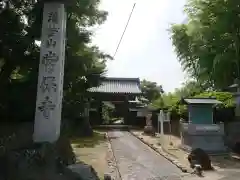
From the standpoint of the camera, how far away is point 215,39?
22.0 m

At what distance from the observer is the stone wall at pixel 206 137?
15.1m

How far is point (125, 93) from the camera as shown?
33.3 metres

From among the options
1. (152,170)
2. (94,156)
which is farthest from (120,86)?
(152,170)

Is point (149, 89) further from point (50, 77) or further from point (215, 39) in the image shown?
point (50, 77)

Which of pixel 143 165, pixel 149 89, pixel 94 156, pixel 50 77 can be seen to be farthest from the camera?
pixel 149 89

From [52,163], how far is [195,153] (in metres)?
5.40

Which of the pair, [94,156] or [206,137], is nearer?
[94,156]

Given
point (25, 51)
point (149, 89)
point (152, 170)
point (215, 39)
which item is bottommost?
point (152, 170)

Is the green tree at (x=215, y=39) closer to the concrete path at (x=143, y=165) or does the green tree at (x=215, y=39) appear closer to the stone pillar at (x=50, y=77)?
the concrete path at (x=143, y=165)

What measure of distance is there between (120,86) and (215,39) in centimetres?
1559

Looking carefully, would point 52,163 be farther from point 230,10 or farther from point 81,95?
point 230,10

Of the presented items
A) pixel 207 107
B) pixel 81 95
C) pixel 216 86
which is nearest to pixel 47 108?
pixel 81 95

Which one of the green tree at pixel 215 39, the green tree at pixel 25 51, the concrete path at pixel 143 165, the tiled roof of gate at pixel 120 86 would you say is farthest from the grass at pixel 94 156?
the tiled roof of gate at pixel 120 86

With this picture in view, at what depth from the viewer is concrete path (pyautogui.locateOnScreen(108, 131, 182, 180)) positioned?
32.7 ft
